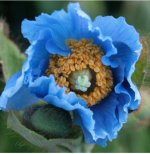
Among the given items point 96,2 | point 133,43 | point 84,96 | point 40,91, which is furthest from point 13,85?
point 96,2

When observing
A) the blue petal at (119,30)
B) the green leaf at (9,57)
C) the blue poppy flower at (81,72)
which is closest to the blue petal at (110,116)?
the blue poppy flower at (81,72)

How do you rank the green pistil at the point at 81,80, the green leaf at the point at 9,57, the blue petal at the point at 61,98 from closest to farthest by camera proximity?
the blue petal at the point at 61,98 → the green pistil at the point at 81,80 → the green leaf at the point at 9,57

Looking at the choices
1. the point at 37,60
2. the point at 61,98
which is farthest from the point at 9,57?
the point at 61,98

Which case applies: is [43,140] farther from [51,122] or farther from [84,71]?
[84,71]

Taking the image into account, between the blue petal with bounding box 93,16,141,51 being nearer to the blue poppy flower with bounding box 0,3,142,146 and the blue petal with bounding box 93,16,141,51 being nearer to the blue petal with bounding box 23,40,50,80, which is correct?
the blue poppy flower with bounding box 0,3,142,146

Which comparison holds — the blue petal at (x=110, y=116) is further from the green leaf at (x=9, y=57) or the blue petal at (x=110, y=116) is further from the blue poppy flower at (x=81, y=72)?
the green leaf at (x=9, y=57)

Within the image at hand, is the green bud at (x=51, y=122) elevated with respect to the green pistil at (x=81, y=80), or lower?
lower
